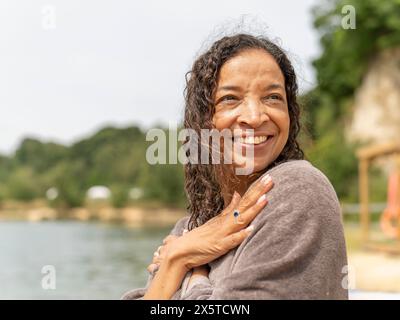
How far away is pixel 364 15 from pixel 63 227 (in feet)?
91.0

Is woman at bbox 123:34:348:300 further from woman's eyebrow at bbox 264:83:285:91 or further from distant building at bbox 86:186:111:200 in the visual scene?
distant building at bbox 86:186:111:200

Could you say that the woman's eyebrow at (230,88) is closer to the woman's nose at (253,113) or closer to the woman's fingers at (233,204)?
the woman's nose at (253,113)

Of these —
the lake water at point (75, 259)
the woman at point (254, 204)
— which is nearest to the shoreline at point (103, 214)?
the lake water at point (75, 259)

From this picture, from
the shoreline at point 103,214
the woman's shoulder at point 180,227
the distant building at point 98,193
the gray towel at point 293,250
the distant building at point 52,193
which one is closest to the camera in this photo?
the gray towel at point 293,250

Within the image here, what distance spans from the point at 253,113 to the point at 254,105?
20 millimetres

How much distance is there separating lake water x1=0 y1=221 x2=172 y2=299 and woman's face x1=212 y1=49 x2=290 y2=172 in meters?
4.24

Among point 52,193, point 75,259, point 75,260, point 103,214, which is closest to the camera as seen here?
point 75,260

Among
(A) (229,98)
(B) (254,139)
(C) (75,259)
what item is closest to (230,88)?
(A) (229,98)

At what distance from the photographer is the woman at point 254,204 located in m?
1.44

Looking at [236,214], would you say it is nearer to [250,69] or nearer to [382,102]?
[250,69]

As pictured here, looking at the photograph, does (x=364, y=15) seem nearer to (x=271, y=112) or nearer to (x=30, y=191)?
(x=30, y=191)

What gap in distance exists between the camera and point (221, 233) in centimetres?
158

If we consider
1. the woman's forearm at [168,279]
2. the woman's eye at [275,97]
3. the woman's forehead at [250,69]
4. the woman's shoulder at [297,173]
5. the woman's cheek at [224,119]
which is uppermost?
the woman's forehead at [250,69]
